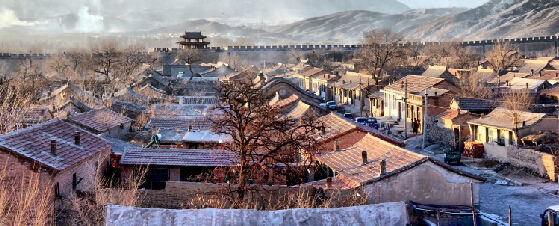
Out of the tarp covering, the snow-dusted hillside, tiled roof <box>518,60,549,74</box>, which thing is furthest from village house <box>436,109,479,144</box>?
the snow-dusted hillside

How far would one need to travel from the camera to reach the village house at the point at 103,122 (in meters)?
26.8

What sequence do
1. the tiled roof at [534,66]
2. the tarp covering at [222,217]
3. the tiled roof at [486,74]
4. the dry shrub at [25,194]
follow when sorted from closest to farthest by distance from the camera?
the tarp covering at [222,217] < the dry shrub at [25,194] < the tiled roof at [486,74] < the tiled roof at [534,66]

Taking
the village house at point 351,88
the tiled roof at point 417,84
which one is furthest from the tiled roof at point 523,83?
the village house at point 351,88

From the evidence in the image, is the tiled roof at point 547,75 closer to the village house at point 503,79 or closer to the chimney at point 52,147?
the village house at point 503,79

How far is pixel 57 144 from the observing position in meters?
18.2

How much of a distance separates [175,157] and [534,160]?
10.0 metres

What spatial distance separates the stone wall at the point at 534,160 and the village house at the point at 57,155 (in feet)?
37.4

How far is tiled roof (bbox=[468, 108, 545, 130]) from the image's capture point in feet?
88.9

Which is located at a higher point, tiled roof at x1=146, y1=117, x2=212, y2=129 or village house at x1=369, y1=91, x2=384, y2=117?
tiled roof at x1=146, y1=117, x2=212, y2=129

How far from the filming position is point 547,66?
54438mm

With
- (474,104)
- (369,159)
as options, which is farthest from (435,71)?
(369,159)

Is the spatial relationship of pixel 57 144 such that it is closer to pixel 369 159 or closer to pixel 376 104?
pixel 369 159

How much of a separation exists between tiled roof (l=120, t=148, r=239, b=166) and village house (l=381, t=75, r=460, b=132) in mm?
15336

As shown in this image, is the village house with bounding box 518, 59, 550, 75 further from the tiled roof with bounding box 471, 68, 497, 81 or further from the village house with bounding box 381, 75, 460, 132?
the village house with bounding box 381, 75, 460, 132
